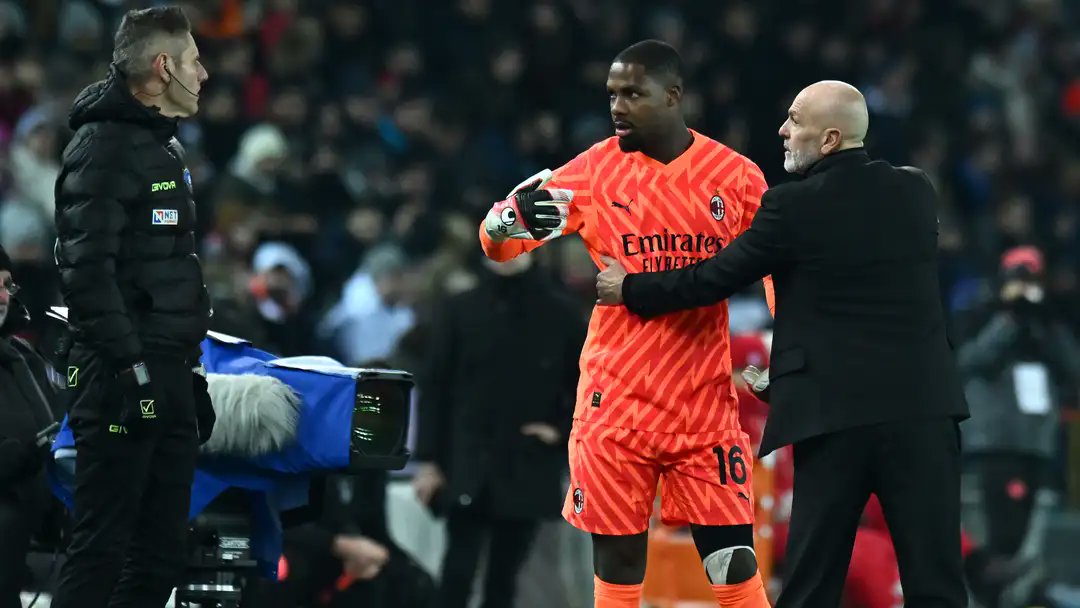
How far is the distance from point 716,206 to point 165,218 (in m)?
1.98

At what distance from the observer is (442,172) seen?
15.0 metres

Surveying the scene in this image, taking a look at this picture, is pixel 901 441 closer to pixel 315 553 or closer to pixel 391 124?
pixel 315 553

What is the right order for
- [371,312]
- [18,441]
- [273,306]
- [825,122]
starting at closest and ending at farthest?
[825,122]
[18,441]
[273,306]
[371,312]

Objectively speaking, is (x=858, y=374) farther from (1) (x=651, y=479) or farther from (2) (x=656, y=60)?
(2) (x=656, y=60)

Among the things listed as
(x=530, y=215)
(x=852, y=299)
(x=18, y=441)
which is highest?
(x=530, y=215)

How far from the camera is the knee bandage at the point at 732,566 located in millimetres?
6688

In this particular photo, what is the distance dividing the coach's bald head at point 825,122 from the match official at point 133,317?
2.20m

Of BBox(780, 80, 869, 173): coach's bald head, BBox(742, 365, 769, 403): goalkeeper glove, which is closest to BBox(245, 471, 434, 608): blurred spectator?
BBox(742, 365, 769, 403): goalkeeper glove

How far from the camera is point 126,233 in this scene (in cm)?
663

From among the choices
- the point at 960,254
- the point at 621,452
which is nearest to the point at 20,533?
the point at 621,452

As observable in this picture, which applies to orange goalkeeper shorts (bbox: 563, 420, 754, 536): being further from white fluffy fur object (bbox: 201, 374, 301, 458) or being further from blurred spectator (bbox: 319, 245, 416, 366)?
blurred spectator (bbox: 319, 245, 416, 366)

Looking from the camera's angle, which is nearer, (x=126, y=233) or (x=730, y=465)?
(x=126, y=233)

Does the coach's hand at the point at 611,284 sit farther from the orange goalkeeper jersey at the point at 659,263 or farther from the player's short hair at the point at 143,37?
the player's short hair at the point at 143,37

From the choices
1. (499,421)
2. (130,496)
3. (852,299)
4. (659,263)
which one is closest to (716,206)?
(659,263)
